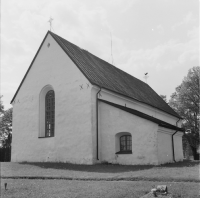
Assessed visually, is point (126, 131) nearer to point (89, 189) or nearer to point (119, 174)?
point (119, 174)

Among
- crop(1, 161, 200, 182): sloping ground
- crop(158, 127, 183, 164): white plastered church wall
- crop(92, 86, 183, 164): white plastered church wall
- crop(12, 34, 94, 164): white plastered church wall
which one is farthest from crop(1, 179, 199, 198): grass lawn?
crop(158, 127, 183, 164): white plastered church wall

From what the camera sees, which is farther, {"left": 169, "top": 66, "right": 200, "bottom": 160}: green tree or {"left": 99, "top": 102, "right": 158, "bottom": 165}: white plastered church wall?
{"left": 169, "top": 66, "right": 200, "bottom": 160}: green tree

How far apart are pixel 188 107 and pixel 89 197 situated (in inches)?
1281

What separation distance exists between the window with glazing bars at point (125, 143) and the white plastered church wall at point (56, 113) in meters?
2.13

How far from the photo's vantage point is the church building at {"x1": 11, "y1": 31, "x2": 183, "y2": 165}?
18.3 metres

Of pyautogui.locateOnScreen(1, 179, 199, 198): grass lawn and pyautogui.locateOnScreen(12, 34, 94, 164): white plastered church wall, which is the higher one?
pyautogui.locateOnScreen(12, 34, 94, 164): white plastered church wall

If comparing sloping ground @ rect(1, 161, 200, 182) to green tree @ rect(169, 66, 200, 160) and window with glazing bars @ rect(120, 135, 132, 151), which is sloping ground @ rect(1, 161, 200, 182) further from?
green tree @ rect(169, 66, 200, 160)

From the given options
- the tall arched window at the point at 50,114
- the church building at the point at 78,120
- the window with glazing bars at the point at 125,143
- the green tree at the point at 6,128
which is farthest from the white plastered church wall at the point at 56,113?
the green tree at the point at 6,128

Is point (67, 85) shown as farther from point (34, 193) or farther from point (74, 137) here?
point (34, 193)

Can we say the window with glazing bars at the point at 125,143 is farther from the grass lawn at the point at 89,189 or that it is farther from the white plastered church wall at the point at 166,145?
the grass lawn at the point at 89,189

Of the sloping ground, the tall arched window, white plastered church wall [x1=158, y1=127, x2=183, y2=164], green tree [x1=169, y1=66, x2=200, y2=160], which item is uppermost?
green tree [x1=169, y1=66, x2=200, y2=160]

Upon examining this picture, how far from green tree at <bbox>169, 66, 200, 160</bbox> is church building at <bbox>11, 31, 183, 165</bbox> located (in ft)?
57.2

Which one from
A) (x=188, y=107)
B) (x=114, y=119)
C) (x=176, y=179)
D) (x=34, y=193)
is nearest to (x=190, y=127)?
(x=188, y=107)

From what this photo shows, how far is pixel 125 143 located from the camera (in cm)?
1917
